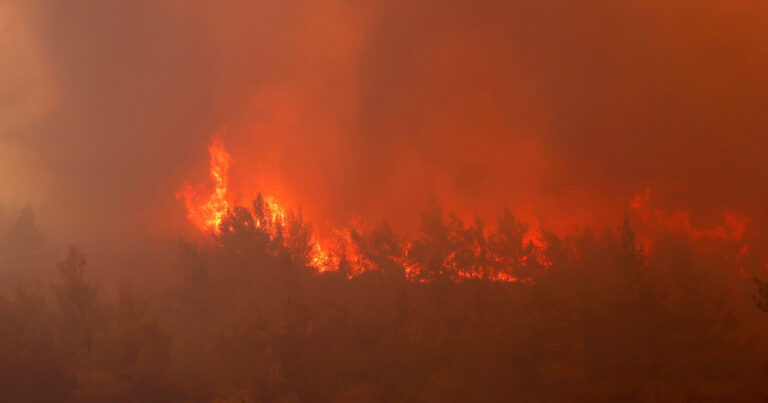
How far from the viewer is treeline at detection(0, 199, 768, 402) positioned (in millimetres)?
21125

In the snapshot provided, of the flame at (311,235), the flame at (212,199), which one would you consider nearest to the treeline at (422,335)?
the flame at (311,235)

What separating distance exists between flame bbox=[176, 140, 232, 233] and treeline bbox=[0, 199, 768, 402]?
19.3 m

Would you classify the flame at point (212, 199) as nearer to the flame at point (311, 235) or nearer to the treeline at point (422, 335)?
the flame at point (311, 235)

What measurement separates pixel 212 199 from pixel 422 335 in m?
35.0

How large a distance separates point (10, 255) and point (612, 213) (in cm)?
4929

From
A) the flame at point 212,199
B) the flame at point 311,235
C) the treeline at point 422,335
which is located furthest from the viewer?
the flame at point 212,199

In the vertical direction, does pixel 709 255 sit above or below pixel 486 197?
below

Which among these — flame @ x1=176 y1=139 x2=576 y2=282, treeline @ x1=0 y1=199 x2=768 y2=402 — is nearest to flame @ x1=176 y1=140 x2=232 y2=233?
flame @ x1=176 y1=139 x2=576 y2=282

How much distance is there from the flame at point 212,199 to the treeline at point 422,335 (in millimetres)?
19279

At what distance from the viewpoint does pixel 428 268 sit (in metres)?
30.3

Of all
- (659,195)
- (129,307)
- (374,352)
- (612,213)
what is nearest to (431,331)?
(374,352)

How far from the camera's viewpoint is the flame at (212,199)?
51.3 metres

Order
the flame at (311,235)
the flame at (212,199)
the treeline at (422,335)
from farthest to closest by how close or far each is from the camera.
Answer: the flame at (212,199) → the flame at (311,235) → the treeline at (422,335)

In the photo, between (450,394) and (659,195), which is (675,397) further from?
(659,195)
